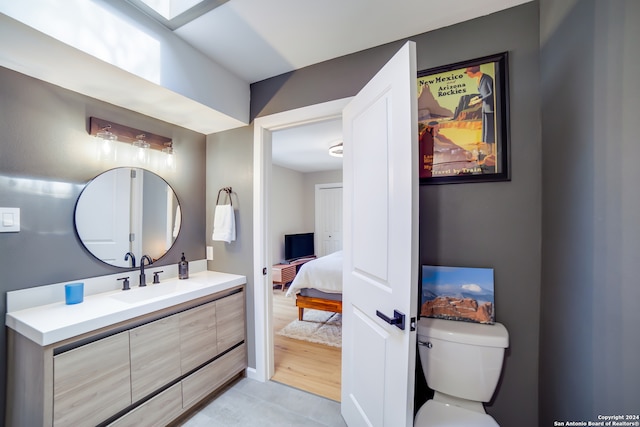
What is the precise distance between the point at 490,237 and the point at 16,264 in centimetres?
254

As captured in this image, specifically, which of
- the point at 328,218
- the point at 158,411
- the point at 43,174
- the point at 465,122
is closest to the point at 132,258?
the point at 43,174

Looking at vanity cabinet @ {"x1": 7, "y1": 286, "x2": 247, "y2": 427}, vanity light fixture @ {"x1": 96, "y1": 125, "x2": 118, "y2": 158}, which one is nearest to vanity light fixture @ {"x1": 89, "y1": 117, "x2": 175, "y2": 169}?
vanity light fixture @ {"x1": 96, "y1": 125, "x2": 118, "y2": 158}

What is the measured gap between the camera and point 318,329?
9.86ft

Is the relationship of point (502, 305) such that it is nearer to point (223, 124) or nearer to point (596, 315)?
point (596, 315)

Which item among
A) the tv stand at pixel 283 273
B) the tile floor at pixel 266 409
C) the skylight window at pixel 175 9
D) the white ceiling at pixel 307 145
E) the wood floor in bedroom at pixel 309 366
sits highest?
the skylight window at pixel 175 9

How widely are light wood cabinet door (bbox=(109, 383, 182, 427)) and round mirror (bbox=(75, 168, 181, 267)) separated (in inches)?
35.7

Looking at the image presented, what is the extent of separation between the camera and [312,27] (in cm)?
145

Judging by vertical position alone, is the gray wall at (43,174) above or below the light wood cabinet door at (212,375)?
above

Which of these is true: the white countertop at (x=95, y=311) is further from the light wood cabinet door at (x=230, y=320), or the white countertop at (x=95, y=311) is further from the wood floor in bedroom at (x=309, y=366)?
the wood floor in bedroom at (x=309, y=366)

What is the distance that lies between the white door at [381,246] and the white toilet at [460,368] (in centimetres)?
23

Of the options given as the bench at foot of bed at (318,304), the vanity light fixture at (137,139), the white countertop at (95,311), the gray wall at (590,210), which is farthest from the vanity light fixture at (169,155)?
the gray wall at (590,210)

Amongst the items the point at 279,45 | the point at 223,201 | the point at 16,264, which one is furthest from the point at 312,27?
the point at 16,264

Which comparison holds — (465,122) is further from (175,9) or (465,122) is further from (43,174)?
(43,174)

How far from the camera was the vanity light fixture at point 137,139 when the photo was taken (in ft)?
5.23
